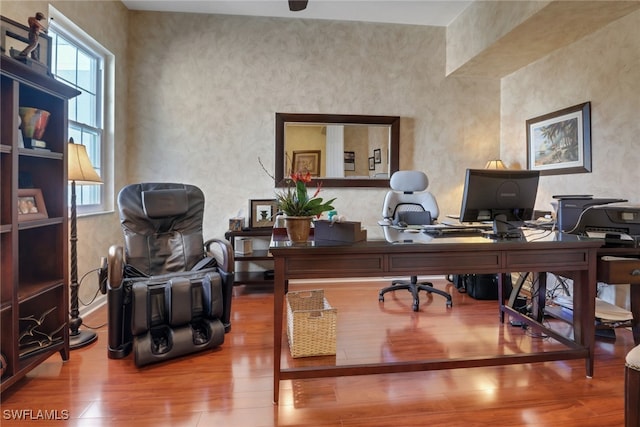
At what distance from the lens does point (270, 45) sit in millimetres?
3898

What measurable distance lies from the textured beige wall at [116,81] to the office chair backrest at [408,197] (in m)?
2.71

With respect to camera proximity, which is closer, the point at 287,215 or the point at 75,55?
the point at 287,215

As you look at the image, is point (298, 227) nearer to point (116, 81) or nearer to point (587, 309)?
point (587, 309)

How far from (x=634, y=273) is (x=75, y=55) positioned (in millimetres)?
4469

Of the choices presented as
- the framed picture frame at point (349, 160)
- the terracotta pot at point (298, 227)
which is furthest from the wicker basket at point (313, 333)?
the framed picture frame at point (349, 160)

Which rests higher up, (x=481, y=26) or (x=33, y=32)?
(x=481, y=26)

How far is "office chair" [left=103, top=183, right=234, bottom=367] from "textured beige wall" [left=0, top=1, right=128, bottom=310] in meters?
0.76

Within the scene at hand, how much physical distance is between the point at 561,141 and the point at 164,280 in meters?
3.80

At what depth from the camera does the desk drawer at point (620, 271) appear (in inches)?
79.7

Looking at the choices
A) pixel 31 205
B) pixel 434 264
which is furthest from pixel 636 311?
pixel 31 205

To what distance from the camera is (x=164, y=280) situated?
228cm

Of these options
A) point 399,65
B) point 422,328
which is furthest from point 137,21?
point 422,328

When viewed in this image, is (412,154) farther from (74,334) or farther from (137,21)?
(74,334)

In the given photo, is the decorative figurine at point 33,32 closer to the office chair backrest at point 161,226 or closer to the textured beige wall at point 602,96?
the office chair backrest at point 161,226
